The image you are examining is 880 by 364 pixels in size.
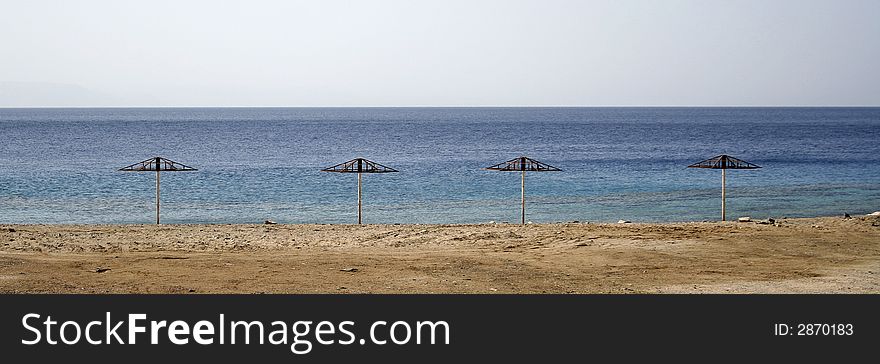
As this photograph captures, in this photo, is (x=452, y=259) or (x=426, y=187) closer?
(x=452, y=259)

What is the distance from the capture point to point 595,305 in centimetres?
1166

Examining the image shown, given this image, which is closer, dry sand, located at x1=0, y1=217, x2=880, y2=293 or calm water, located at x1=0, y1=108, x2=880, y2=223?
dry sand, located at x1=0, y1=217, x2=880, y2=293

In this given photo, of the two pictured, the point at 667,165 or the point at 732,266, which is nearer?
the point at 732,266

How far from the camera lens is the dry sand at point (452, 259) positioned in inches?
589

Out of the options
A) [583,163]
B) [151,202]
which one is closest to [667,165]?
[583,163]

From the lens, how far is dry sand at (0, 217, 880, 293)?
14961 millimetres

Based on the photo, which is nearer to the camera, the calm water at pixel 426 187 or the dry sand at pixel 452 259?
the dry sand at pixel 452 259

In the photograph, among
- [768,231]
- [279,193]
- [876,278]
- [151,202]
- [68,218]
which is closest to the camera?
[876,278]

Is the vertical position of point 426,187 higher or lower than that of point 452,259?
higher

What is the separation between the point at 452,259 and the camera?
57.8 feet

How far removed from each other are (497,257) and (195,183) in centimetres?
2784

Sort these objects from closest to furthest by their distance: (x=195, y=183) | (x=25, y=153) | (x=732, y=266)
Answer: (x=732, y=266)
(x=195, y=183)
(x=25, y=153)

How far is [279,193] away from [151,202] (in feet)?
20.8

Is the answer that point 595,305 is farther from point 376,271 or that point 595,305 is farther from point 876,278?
point 876,278
